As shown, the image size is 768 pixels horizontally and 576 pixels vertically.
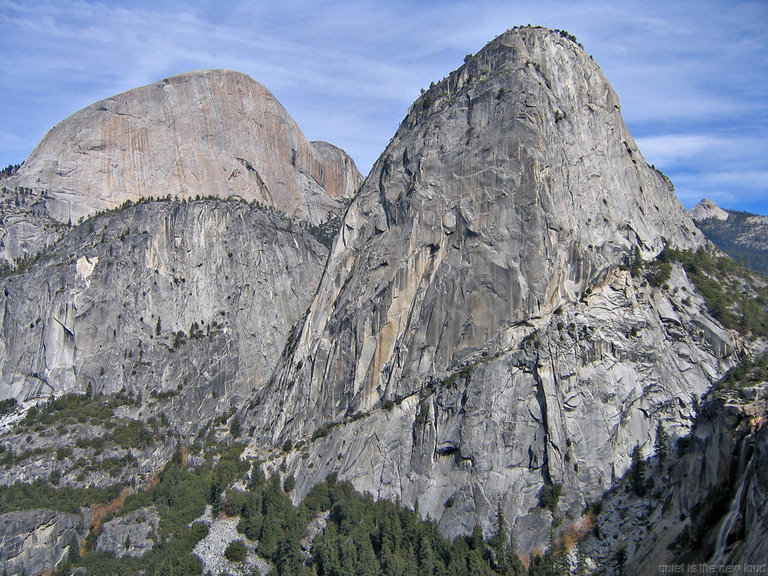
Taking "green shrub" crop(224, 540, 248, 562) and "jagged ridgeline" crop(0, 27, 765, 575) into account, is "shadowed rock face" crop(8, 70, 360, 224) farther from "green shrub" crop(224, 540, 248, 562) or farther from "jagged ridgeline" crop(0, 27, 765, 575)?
"green shrub" crop(224, 540, 248, 562)

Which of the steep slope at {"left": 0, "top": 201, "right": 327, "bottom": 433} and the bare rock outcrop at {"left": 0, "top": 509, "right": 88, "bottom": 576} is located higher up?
the steep slope at {"left": 0, "top": 201, "right": 327, "bottom": 433}

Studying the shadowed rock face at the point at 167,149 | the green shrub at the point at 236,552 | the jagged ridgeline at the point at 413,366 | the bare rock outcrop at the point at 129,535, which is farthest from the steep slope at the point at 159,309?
the green shrub at the point at 236,552

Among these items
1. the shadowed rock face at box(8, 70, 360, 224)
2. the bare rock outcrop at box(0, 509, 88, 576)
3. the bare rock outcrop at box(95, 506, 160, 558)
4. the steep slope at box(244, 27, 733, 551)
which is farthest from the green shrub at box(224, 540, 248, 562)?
the shadowed rock face at box(8, 70, 360, 224)

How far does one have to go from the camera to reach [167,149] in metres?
125

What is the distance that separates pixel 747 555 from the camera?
41.8 meters

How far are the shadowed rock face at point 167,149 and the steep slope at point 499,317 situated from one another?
39.8 meters

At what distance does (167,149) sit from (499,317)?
70.1 m

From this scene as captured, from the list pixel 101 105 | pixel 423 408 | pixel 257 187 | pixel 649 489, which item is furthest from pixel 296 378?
pixel 101 105

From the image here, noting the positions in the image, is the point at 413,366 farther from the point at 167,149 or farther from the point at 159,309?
the point at 167,149

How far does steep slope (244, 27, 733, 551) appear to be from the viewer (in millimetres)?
73812

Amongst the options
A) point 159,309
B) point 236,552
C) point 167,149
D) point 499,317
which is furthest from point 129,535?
point 167,149

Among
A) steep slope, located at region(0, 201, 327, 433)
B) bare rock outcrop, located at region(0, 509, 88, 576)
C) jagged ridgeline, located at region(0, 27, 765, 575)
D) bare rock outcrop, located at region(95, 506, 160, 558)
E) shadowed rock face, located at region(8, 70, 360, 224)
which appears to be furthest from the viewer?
shadowed rock face, located at region(8, 70, 360, 224)

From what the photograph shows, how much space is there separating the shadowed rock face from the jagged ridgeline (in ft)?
26.2

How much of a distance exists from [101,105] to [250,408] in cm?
6052
